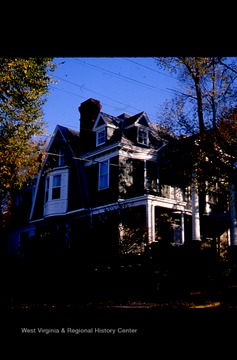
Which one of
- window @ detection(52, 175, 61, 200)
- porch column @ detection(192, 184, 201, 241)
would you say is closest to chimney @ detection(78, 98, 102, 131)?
window @ detection(52, 175, 61, 200)

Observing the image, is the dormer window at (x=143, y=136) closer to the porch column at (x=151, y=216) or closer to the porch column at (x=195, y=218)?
the porch column at (x=195, y=218)

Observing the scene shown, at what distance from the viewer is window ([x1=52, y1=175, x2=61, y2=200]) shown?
1101 inches


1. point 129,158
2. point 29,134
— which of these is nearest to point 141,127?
point 129,158

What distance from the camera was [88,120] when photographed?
28984 mm

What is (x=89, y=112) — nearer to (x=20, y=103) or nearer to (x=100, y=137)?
(x=100, y=137)

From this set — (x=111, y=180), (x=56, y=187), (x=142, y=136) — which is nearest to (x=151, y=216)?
(x=111, y=180)

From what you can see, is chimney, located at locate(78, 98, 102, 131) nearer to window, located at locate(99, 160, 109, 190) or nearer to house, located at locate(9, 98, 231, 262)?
house, located at locate(9, 98, 231, 262)

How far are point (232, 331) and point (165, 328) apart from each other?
24.8 inches

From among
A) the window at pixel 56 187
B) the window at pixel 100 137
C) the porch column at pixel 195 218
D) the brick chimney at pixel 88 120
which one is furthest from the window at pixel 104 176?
the porch column at pixel 195 218

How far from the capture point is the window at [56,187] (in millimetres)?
27969

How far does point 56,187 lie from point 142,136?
848cm

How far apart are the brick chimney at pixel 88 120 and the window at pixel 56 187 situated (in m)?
3.20

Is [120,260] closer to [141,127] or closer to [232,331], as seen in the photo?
[232,331]
